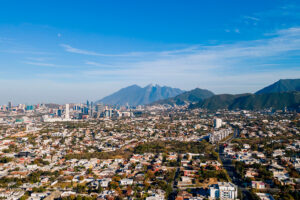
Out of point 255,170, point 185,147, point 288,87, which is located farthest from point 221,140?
point 288,87

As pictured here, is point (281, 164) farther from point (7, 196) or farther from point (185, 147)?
point (7, 196)

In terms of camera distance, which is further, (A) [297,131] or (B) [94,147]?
(A) [297,131]

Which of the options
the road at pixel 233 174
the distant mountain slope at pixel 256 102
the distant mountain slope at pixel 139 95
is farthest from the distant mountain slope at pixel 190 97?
the road at pixel 233 174

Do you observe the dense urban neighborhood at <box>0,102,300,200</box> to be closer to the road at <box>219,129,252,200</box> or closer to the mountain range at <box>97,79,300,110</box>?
the road at <box>219,129,252,200</box>

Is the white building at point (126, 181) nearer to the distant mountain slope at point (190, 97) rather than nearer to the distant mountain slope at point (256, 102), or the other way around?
the distant mountain slope at point (256, 102)

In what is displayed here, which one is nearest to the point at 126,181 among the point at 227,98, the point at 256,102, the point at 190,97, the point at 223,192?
the point at 223,192

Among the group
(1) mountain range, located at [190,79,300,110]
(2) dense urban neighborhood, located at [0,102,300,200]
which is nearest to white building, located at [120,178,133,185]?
(2) dense urban neighborhood, located at [0,102,300,200]
